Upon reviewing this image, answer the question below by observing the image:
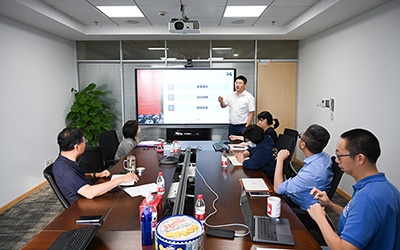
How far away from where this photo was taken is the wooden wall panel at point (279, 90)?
570 cm

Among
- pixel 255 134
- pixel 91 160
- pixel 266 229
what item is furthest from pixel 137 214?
pixel 91 160

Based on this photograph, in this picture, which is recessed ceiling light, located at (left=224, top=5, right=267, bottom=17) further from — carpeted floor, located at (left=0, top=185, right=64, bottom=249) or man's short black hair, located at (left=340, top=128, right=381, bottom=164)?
carpeted floor, located at (left=0, top=185, right=64, bottom=249)

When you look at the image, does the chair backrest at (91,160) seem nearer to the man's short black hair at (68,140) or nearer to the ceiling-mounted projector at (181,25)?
the man's short black hair at (68,140)

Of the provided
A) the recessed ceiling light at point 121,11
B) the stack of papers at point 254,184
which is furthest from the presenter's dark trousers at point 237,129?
the stack of papers at point 254,184

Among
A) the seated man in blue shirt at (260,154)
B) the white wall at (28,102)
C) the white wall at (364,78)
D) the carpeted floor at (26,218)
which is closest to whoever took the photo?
the seated man in blue shirt at (260,154)

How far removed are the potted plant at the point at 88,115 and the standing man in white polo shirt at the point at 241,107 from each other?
98.3 inches


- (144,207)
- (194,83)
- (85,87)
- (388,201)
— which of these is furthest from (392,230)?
(85,87)

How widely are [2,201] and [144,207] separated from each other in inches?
126

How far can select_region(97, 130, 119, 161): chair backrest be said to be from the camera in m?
3.48

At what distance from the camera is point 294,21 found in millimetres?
4418

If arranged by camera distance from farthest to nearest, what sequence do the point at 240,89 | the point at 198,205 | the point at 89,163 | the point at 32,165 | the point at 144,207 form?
the point at 240,89, the point at 32,165, the point at 89,163, the point at 198,205, the point at 144,207

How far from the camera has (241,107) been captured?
466 centimetres

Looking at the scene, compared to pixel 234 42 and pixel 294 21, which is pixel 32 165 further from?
pixel 294 21

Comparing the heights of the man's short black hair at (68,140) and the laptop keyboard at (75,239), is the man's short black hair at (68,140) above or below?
above
